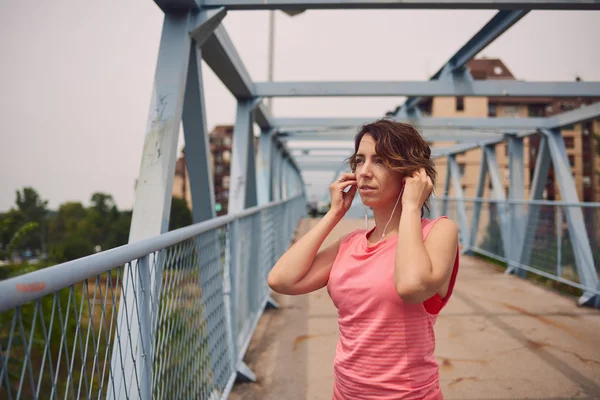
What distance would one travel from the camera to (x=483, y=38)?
4.49 meters

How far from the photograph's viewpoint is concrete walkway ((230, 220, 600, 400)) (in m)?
3.39

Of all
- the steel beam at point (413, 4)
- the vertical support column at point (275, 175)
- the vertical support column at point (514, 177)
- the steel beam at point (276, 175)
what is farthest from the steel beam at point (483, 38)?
the steel beam at point (276, 175)

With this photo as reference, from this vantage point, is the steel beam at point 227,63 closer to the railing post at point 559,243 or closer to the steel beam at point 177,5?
the steel beam at point 177,5

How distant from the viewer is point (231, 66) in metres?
4.28

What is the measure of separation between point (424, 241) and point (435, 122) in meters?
7.23

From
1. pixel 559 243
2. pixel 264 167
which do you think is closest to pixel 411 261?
pixel 559 243

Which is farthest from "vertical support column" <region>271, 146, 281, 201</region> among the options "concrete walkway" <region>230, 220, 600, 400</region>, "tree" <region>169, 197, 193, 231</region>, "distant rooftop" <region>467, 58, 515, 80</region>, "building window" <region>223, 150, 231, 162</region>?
"building window" <region>223, 150, 231, 162</region>

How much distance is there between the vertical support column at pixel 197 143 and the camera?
11.0 feet

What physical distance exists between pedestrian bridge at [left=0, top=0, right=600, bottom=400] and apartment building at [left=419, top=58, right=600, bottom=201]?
46.8 m

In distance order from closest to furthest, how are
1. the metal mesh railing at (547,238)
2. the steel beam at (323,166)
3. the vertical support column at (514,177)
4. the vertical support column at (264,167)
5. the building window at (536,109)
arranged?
1. the metal mesh railing at (547,238)
2. the vertical support column at (514,177)
3. the vertical support column at (264,167)
4. the steel beam at (323,166)
5. the building window at (536,109)

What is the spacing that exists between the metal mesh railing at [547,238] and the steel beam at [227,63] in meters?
4.27

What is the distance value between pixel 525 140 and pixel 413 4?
5739 cm

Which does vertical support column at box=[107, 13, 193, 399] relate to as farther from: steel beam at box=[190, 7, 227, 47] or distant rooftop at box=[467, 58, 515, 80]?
distant rooftop at box=[467, 58, 515, 80]

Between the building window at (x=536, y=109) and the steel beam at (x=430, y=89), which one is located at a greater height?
the building window at (x=536, y=109)
